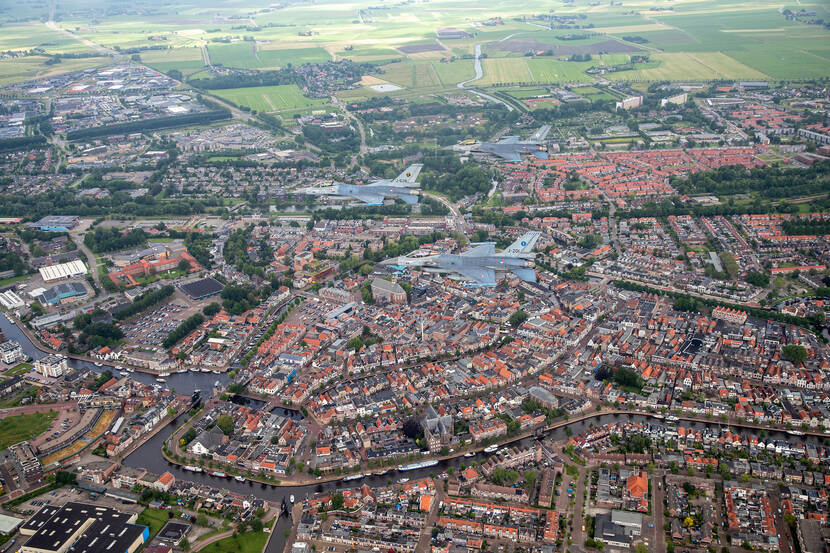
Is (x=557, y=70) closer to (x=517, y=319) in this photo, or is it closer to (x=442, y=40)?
(x=442, y=40)

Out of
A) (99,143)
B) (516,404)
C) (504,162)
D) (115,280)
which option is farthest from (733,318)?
(99,143)

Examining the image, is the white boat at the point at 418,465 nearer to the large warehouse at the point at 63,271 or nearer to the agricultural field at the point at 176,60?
the large warehouse at the point at 63,271

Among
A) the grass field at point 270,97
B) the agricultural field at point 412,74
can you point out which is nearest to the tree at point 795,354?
the grass field at point 270,97

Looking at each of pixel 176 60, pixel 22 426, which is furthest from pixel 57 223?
pixel 176 60

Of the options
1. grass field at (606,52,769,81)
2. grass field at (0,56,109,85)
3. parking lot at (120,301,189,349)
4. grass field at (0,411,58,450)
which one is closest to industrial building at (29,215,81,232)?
parking lot at (120,301,189,349)

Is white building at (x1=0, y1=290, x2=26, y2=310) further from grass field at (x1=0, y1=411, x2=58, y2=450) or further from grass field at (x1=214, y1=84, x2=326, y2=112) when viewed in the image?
grass field at (x1=214, y1=84, x2=326, y2=112)

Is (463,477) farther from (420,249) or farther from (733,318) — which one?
(420,249)

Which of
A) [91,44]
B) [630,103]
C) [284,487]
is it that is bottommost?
[284,487]

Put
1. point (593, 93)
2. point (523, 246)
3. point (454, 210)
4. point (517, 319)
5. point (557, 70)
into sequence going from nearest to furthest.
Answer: point (517, 319) → point (523, 246) → point (454, 210) → point (593, 93) → point (557, 70)
